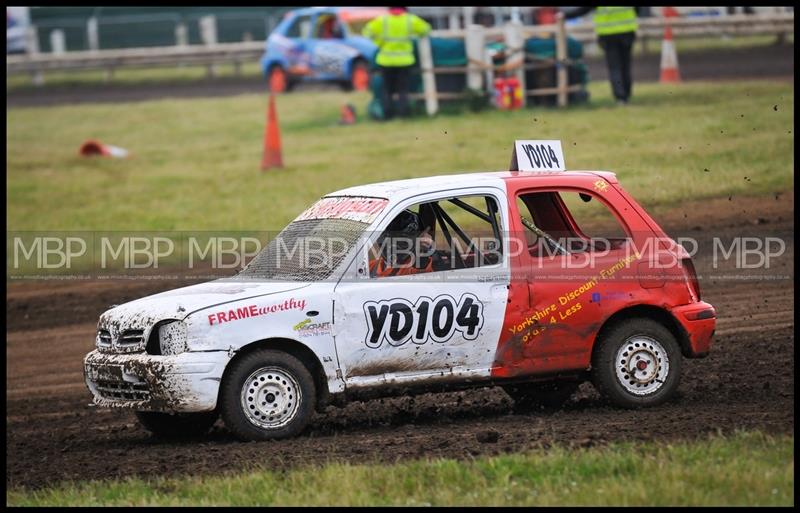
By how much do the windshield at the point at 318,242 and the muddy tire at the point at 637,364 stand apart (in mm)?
1726

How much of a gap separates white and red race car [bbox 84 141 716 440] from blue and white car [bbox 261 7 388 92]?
2110cm

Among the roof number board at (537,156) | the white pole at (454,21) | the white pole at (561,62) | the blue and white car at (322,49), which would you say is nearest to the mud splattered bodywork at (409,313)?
the roof number board at (537,156)

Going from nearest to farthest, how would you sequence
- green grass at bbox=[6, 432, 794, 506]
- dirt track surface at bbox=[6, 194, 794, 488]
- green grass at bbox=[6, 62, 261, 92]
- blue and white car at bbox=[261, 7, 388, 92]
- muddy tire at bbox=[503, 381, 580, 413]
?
1. green grass at bbox=[6, 432, 794, 506]
2. dirt track surface at bbox=[6, 194, 794, 488]
3. muddy tire at bbox=[503, 381, 580, 413]
4. blue and white car at bbox=[261, 7, 388, 92]
5. green grass at bbox=[6, 62, 261, 92]

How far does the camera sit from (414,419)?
860cm

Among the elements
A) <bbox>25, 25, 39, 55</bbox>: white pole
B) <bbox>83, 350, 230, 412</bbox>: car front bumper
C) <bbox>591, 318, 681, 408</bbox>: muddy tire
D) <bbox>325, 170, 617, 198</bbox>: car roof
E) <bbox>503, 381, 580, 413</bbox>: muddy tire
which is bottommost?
<bbox>503, 381, 580, 413</bbox>: muddy tire

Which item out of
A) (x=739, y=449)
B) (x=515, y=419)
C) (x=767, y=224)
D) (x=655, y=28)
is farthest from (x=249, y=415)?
(x=655, y=28)

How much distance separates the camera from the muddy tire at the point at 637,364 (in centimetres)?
820

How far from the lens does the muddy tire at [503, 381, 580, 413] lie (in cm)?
888

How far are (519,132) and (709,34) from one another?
14.0 m

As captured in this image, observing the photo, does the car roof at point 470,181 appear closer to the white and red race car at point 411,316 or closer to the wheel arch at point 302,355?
the white and red race car at point 411,316

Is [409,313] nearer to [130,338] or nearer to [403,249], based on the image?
[403,249]

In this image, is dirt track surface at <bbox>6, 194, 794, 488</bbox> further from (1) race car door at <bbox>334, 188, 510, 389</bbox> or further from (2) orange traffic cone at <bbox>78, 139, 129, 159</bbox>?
(2) orange traffic cone at <bbox>78, 139, 129, 159</bbox>

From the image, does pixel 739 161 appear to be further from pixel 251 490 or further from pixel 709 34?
Result: pixel 709 34

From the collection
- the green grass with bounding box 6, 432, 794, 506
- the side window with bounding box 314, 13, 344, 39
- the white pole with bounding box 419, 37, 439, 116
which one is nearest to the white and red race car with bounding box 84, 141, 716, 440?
the green grass with bounding box 6, 432, 794, 506
